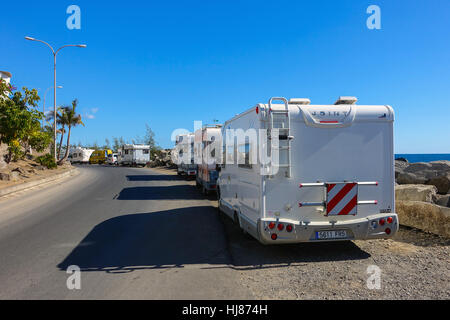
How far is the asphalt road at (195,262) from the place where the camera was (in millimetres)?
4630

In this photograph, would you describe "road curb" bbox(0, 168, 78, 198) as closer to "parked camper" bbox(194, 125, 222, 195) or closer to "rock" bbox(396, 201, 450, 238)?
"parked camper" bbox(194, 125, 222, 195)

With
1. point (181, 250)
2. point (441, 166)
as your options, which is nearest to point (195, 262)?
point (181, 250)

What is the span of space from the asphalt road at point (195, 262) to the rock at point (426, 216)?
0.30 m

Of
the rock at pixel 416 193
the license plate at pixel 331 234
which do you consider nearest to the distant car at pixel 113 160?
the rock at pixel 416 193

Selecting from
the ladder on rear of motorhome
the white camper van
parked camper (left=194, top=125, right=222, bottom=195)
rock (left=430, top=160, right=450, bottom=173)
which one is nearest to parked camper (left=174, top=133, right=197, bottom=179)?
parked camper (left=194, top=125, right=222, bottom=195)

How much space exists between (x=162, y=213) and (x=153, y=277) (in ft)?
18.4

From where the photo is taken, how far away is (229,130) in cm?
834

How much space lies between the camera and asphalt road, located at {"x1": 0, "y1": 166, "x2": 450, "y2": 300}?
15.2ft

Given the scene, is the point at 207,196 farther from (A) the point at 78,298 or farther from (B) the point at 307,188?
(A) the point at 78,298

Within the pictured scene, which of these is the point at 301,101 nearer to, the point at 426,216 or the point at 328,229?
the point at 328,229

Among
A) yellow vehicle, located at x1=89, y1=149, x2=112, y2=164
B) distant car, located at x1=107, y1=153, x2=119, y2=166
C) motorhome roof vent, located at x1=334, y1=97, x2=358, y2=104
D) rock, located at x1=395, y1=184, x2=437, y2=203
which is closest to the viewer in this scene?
motorhome roof vent, located at x1=334, y1=97, x2=358, y2=104

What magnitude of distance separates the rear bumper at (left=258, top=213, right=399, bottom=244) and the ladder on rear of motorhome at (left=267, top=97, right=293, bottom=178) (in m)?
0.89

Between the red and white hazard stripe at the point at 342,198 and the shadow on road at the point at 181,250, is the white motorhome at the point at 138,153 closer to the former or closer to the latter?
the shadow on road at the point at 181,250
